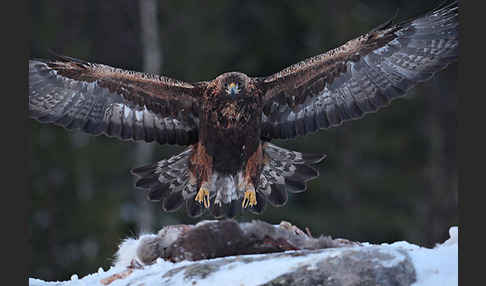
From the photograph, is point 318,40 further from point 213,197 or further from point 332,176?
point 213,197

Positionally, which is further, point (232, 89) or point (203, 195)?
point (203, 195)

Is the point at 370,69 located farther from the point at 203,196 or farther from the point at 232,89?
the point at 203,196

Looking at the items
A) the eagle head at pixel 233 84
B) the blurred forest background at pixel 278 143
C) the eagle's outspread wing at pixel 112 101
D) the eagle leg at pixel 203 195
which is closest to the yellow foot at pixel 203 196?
the eagle leg at pixel 203 195

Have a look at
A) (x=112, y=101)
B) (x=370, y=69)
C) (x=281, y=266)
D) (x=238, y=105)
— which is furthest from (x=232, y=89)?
(x=281, y=266)

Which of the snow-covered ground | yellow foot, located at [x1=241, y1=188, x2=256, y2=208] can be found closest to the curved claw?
yellow foot, located at [x1=241, y1=188, x2=256, y2=208]

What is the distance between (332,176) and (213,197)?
1082 cm

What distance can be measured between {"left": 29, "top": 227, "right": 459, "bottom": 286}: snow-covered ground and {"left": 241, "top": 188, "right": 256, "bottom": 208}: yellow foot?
214cm

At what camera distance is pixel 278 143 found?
16.4 m

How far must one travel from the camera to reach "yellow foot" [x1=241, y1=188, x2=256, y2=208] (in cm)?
867

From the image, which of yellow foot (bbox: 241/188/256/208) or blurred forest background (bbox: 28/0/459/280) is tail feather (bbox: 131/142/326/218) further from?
blurred forest background (bbox: 28/0/459/280)

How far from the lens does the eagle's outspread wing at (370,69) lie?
335 inches

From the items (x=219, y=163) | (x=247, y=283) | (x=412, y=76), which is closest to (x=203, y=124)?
(x=219, y=163)

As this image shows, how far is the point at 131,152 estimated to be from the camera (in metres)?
19.9

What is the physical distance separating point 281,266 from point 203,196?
2.69 metres
